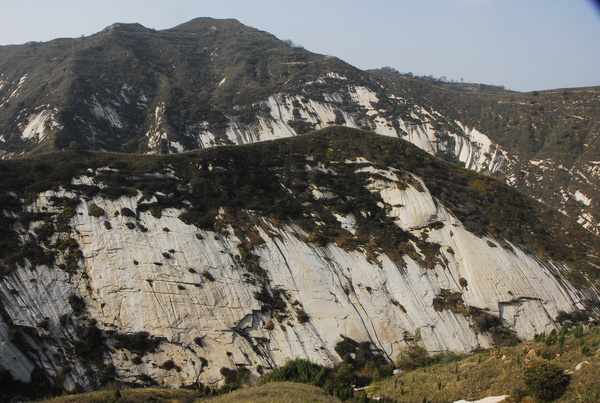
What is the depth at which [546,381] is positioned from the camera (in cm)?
1627

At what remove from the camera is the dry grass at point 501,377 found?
53.5ft

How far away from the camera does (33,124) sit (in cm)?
7812

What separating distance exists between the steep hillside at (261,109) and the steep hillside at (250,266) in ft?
107

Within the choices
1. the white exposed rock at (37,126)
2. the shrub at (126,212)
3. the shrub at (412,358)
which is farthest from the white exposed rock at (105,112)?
the shrub at (412,358)

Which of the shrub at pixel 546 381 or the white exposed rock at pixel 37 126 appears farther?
the white exposed rock at pixel 37 126

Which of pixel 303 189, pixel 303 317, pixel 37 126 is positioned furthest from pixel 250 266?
pixel 37 126

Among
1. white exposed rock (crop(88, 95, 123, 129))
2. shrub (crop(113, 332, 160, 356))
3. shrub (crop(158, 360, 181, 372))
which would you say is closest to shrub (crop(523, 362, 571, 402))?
shrub (crop(158, 360, 181, 372))

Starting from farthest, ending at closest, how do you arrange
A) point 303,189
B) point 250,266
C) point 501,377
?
point 303,189
point 250,266
point 501,377

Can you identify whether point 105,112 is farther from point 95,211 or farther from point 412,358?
point 412,358

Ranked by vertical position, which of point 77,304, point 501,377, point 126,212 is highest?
point 126,212

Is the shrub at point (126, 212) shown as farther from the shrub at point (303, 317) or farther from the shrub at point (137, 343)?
the shrub at point (303, 317)

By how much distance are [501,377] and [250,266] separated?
20400mm

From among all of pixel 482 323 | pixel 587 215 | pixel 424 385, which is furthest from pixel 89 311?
pixel 587 215

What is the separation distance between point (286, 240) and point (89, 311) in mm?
17303
